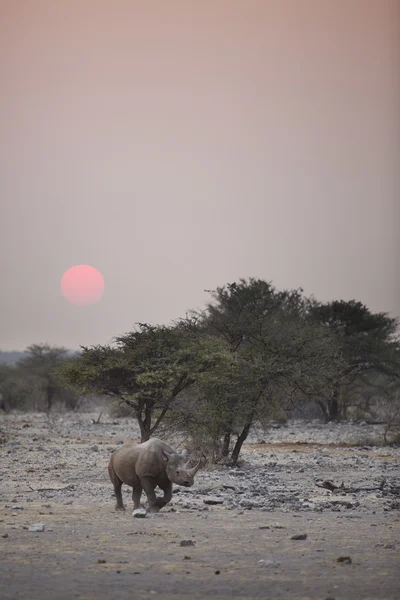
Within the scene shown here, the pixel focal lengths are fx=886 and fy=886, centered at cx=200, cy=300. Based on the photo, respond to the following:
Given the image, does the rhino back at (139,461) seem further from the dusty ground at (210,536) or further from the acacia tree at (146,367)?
the acacia tree at (146,367)

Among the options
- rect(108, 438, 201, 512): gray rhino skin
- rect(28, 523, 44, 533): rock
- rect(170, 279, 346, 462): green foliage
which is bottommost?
rect(28, 523, 44, 533): rock

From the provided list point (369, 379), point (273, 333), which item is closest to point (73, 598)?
point (273, 333)

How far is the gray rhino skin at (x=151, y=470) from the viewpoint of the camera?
16266 millimetres

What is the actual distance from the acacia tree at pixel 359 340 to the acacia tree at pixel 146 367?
91.0 ft

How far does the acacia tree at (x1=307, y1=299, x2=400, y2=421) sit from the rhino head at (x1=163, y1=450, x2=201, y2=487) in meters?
37.9

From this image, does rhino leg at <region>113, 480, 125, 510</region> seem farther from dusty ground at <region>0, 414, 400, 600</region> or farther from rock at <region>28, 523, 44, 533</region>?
rock at <region>28, 523, 44, 533</region>

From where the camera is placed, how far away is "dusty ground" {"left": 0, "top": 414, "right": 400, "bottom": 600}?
10.0 meters

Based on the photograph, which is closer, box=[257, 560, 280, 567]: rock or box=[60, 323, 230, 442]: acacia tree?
box=[257, 560, 280, 567]: rock

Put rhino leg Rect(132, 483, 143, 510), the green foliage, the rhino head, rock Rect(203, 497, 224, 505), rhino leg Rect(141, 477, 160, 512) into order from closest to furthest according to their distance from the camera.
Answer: the rhino head, rhino leg Rect(141, 477, 160, 512), rhino leg Rect(132, 483, 143, 510), rock Rect(203, 497, 224, 505), the green foliage

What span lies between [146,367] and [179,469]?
33.5 feet

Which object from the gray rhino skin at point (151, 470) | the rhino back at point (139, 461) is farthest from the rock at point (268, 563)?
the rhino back at point (139, 461)

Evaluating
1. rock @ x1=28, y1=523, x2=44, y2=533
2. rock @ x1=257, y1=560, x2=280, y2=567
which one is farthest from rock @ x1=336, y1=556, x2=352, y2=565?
rock @ x1=28, y1=523, x2=44, y2=533

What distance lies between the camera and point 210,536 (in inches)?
536

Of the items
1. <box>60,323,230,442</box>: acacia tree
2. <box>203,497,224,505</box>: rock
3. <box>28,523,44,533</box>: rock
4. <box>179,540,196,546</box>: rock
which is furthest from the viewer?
<box>60,323,230,442</box>: acacia tree
